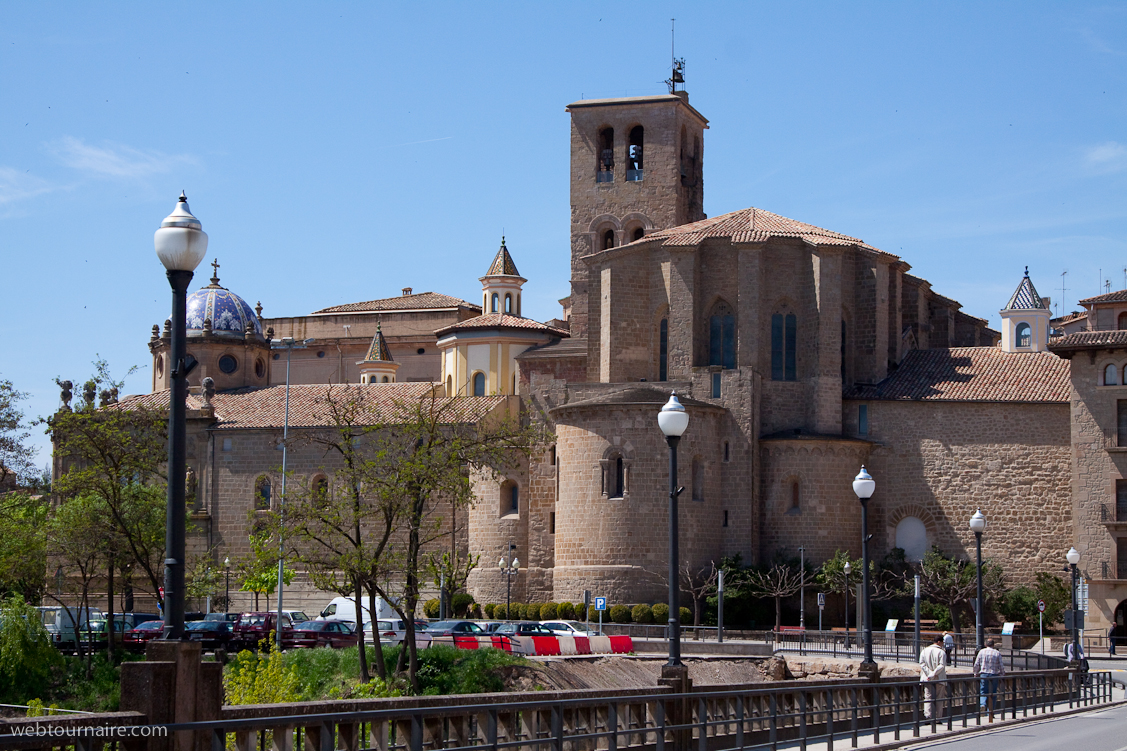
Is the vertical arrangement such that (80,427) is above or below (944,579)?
above

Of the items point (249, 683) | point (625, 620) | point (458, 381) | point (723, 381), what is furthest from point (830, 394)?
point (249, 683)

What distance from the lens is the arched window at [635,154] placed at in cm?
6969

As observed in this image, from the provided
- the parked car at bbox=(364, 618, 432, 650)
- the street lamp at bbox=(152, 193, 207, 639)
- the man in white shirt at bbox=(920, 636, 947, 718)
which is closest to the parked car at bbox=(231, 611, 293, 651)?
the parked car at bbox=(364, 618, 432, 650)

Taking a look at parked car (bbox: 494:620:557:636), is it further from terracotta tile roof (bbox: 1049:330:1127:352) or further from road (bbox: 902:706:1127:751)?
terracotta tile roof (bbox: 1049:330:1127:352)

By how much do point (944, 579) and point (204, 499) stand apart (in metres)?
35.1

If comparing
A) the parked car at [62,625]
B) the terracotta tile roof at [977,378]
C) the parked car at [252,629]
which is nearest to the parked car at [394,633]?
the parked car at [252,629]

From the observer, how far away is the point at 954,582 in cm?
5397

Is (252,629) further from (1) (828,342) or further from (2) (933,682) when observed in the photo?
(1) (828,342)

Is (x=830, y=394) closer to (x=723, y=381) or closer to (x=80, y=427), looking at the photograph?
(x=723, y=381)

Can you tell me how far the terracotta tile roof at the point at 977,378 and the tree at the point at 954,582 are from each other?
21.9ft

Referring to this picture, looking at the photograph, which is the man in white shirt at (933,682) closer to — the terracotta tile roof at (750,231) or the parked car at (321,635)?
the parked car at (321,635)

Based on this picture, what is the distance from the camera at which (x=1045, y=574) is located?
54.8 meters

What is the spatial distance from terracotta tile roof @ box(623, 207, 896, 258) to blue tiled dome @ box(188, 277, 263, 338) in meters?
31.1

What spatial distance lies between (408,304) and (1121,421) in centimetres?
4901
